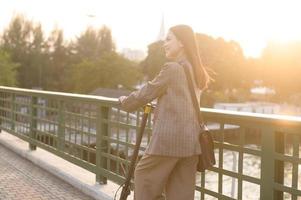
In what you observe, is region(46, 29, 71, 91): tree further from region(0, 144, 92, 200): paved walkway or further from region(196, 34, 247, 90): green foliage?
region(0, 144, 92, 200): paved walkway

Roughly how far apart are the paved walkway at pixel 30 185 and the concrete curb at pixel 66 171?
0.08 meters

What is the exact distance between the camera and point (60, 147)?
7.66 m

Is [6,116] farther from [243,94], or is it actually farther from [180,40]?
[243,94]

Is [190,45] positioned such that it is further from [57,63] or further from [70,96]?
[57,63]

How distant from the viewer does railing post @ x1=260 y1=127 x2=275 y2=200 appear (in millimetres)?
3678

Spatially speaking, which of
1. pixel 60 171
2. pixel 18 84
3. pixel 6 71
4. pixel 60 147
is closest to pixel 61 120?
pixel 60 147

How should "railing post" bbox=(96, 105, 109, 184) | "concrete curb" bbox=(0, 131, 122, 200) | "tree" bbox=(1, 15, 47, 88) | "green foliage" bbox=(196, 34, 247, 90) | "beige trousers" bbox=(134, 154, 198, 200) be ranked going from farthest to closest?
1. "tree" bbox=(1, 15, 47, 88)
2. "green foliage" bbox=(196, 34, 247, 90)
3. "railing post" bbox=(96, 105, 109, 184)
4. "concrete curb" bbox=(0, 131, 122, 200)
5. "beige trousers" bbox=(134, 154, 198, 200)

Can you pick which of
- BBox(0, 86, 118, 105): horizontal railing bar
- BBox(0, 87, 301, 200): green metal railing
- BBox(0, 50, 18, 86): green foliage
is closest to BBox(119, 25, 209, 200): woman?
BBox(0, 87, 301, 200): green metal railing

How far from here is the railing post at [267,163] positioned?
3.68 meters

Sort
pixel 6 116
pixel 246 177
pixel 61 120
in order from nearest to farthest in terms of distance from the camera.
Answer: pixel 246 177, pixel 61 120, pixel 6 116

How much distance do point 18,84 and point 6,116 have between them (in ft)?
188

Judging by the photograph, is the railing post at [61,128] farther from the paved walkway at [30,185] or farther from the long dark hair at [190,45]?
the long dark hair at [190,45]

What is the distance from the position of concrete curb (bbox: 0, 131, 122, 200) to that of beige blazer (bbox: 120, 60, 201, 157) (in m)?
2.23

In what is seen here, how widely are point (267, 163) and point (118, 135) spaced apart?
249cm
